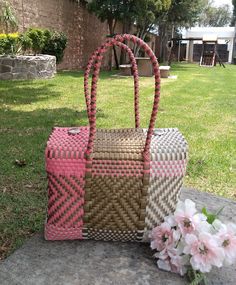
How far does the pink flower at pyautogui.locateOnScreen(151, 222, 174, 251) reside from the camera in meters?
1.74

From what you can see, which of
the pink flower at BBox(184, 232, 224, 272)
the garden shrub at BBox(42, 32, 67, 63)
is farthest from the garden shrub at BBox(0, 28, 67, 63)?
the pink flower at BBox(184, 232, 224, 272)

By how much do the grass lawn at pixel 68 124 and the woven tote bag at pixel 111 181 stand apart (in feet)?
1.82

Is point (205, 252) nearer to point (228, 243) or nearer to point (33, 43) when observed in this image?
point (228, 243)

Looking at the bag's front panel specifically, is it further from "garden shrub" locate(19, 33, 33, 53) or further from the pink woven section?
"garden shrub" locate(19, 33, 33, 53)

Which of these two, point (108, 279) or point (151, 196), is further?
point (151, 196)

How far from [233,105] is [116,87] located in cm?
320

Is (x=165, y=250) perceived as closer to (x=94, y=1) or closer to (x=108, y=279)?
(x=108, y=279)

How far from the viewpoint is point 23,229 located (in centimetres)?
234

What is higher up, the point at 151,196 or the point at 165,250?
the point at 151,196

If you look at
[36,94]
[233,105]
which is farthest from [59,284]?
[233,105]

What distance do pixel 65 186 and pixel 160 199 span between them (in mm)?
473

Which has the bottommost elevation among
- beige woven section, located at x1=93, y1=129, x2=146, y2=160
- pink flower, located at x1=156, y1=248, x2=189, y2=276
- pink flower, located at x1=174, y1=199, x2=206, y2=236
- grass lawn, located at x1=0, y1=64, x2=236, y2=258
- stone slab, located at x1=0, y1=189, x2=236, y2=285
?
grass lawn, located at x1=0, y1=64, x2=236, y2=258

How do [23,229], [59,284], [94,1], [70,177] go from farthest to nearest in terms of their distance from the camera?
1. [94,1]
2. [23,229]
3. [70,177]
4. [59,284]

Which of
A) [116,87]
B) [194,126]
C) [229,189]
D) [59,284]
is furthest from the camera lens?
[116,87]
